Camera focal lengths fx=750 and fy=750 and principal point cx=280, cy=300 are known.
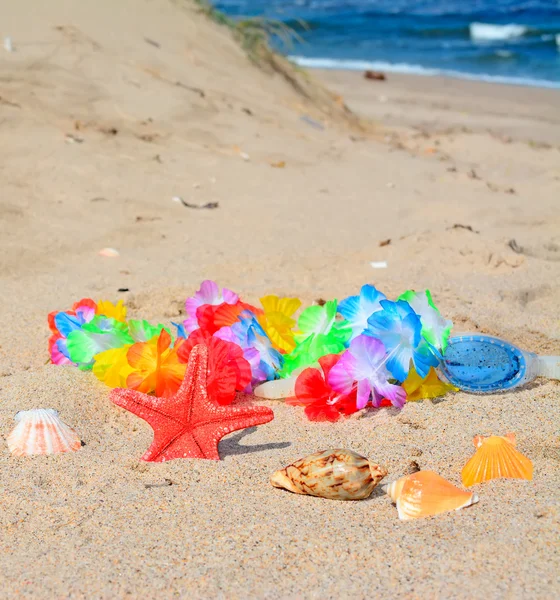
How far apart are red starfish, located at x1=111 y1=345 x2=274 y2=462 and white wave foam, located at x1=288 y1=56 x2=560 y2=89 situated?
37.6 feet

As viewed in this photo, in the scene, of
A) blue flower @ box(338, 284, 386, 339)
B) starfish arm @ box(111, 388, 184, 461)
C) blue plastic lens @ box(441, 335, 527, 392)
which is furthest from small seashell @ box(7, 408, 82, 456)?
blue plastic lens @ box(441, 335, 527, 392)

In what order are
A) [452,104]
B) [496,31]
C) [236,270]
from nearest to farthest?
[236,270] < [452,104] < [496,31]

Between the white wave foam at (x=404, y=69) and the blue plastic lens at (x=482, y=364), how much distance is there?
35.7ft

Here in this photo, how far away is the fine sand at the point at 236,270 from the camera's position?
1752mm

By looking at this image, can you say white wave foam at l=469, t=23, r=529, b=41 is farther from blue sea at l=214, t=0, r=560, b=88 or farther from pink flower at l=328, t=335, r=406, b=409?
pink flower at l=328, t=335, r=406, b=409

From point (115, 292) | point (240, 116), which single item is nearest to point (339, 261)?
point (115, 292)

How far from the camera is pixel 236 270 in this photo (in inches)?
155

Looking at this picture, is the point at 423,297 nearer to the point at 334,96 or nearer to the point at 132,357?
the point at 132,357

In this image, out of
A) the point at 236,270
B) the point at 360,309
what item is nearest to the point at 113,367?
the point at 360,309

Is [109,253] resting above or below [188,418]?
below

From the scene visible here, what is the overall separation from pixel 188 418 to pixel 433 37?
59.8ft

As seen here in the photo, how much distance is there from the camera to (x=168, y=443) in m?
2.21

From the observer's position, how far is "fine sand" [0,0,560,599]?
1752 millimetres

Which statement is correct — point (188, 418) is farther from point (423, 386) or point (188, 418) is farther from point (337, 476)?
point (423, 386)
